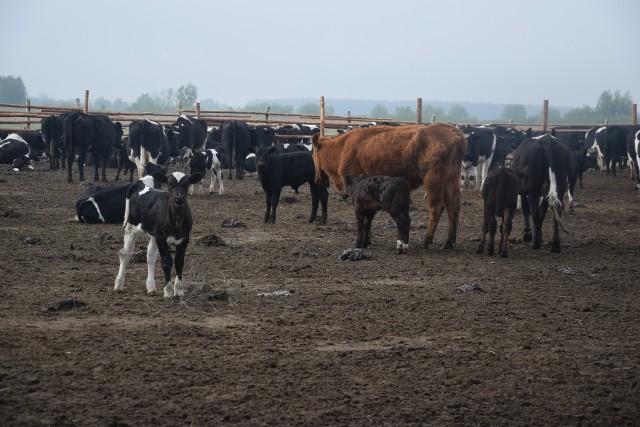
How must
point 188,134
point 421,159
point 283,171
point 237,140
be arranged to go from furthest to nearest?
point 188,134
point 237,140
point 283,171
point 421,159

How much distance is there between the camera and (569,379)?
6.82 metres

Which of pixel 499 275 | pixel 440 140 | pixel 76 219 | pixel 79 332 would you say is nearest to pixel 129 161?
pixel 76 219

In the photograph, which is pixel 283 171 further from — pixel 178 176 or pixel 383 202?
pixel 178 176

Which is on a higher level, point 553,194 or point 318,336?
point 553,194

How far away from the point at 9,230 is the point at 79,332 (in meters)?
7.09

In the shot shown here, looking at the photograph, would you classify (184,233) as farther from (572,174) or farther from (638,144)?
(638,144)

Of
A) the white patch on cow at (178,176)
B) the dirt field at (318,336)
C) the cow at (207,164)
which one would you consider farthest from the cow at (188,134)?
the white patch on cow at (178,176)

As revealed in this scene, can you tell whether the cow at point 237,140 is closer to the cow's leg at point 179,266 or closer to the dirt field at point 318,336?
the dirt field at point 318,336

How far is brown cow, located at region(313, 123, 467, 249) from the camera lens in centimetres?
1402

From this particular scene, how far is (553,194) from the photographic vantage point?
45.5ft

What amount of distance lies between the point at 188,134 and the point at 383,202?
1768cm

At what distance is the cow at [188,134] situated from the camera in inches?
1160

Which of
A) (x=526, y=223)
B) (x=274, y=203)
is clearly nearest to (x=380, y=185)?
(x=526, y=223)

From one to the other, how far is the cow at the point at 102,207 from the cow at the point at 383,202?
13.9 feet
